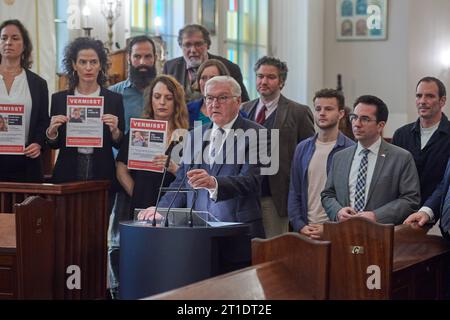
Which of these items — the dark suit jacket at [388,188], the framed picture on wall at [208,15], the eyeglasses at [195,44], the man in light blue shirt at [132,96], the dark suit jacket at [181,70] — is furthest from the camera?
the framed picture on wall at [208,15]

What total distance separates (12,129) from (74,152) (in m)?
0.42

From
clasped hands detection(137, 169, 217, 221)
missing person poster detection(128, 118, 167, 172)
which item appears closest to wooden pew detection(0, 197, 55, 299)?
clasped hands detection(137, 169, 217, 221)

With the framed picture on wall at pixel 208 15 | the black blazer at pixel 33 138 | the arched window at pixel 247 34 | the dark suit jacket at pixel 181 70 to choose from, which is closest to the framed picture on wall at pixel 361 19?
the arched window at pixel 247 34

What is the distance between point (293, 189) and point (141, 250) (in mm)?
1485

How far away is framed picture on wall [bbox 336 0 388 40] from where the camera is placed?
15172 millimetres

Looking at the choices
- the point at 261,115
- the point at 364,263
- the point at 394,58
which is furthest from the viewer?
the point at 394,58

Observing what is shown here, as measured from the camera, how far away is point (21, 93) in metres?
5.66

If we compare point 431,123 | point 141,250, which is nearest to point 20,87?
point 141,250

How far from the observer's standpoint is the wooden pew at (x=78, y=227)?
5.14 metres

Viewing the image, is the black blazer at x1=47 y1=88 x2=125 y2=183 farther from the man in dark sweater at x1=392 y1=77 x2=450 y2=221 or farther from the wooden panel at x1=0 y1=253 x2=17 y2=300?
the man in dark sweater at x1=392 y1=77 x2=450 y2=221

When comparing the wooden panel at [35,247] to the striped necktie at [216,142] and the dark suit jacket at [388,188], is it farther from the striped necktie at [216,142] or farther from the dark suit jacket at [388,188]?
the dark suit jacket at [388,188]

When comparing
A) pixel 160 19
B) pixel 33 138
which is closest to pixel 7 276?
pixel 33 138

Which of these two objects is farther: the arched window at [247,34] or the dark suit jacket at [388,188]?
the arched window at [247,34]

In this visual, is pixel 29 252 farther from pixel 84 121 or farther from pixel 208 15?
pixel 208 15
